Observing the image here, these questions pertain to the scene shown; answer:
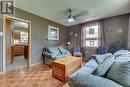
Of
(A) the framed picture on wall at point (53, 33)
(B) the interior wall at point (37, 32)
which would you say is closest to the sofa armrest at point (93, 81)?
(B) the interior wall at point (37, 32)

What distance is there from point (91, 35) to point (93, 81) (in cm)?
448

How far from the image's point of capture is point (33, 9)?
3.84 metres

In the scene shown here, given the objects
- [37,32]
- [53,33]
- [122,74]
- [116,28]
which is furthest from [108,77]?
[53,33]

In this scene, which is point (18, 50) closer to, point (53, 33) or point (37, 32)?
point (53, 33)

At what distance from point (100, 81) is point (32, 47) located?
11.7ft

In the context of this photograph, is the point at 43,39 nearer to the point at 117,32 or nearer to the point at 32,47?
the point at 32,47

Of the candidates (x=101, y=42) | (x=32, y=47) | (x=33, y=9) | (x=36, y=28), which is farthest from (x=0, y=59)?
(x=101, y=42)

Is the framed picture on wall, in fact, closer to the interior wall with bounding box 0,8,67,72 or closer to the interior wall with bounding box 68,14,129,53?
the interior wall with bounding box 0,8,67,72

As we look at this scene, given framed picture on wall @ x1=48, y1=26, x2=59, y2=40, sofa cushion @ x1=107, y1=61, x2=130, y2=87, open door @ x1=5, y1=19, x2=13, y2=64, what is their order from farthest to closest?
framed picture on wall @ x1=48, y1=26, x2=59, y2=40, open door @ x1=5, y1=19, x2=13, y2=64, sofa cushion @ x1=107, y1=61, x2=130, y2=87

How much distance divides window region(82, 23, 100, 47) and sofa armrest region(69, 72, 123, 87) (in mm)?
4041

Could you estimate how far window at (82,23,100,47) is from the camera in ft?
17.3

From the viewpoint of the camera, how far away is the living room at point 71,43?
1.52 m

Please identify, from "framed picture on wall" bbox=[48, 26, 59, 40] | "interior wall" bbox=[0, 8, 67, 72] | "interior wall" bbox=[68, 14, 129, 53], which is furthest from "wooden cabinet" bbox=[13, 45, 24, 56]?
"interior wall" bbox=[68, 14, 129, 53]

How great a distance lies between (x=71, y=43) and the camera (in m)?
6.61
